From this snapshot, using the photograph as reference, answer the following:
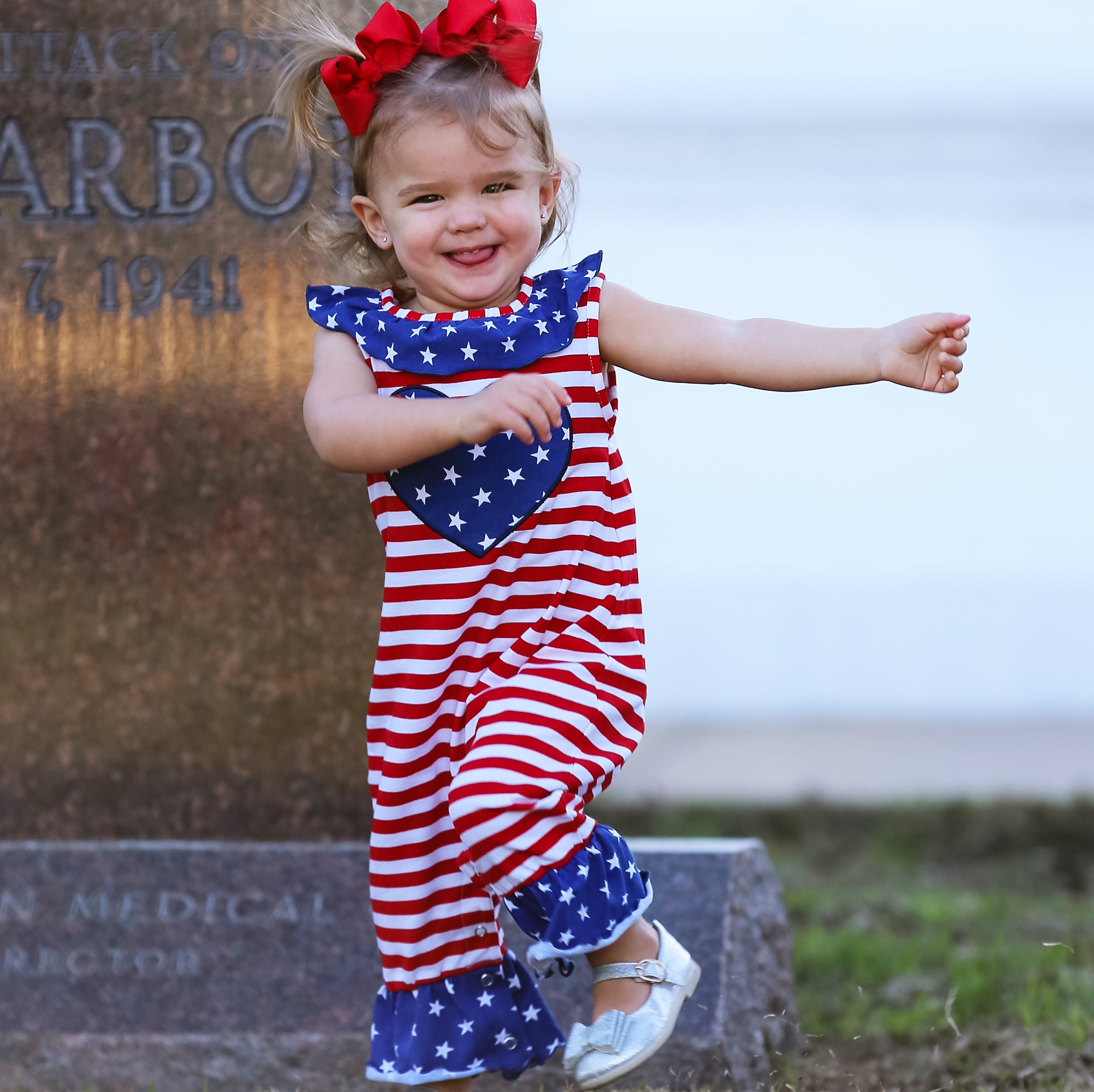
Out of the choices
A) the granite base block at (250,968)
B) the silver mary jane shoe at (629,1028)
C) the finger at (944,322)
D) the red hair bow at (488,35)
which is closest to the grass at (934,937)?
the granite base block at (250,968)

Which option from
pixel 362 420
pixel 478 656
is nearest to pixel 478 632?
pixel 478 656

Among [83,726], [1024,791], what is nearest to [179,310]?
[83,726]

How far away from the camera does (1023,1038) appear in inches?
103

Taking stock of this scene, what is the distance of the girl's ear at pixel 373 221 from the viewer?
1822 millimetres

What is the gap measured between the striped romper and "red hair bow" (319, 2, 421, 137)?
235mm

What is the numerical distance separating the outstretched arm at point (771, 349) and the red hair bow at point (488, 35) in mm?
293

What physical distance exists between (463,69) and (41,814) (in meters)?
1.76

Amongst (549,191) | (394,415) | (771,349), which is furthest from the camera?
(549,191)

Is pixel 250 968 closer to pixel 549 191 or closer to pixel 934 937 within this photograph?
pixel 549 191

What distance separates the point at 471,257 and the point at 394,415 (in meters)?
0.25

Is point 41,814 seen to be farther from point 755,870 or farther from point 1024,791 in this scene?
point 1024,791

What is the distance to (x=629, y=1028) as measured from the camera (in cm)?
167

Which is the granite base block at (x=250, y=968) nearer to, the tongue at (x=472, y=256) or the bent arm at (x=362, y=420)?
the bent arm at (x=362, y=420)

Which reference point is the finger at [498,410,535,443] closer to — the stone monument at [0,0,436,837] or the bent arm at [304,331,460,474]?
the bent arm at [304,331,460,474]
